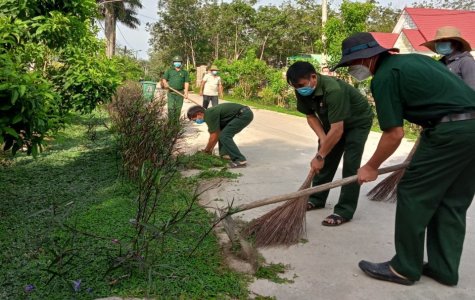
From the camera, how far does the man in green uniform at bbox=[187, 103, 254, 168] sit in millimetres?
5879

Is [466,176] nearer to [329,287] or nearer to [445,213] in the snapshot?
[445,213]

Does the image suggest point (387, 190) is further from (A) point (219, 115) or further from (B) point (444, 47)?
(A) point (219, 115)

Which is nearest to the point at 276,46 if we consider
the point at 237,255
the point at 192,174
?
the point at 192,174

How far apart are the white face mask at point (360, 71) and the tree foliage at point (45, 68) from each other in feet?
7.07

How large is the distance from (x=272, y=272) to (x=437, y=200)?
1.15m

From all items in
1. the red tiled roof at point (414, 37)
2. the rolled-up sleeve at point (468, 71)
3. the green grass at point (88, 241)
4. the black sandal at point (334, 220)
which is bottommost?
the green grass at point (88, 241)

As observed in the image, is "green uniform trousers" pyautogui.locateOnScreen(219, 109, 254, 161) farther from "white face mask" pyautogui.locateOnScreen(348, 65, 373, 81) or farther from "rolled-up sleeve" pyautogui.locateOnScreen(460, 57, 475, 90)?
"white face mask" pyautogui.locateOnScreen(348, 65, 373, 81)

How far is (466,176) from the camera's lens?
2617 mm

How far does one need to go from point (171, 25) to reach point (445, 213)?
38797 mm

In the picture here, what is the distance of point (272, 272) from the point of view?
2.88 meters

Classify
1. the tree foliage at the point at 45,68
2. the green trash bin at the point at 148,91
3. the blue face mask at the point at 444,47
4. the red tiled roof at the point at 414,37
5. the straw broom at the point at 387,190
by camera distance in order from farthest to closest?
the red tiled roof at the point at 414,37
the green trash bin at the point at 148,91
the straw broom at the point at 387,190
the blue face mask at the point at 444,47
the tree foliage at the point at 45,68

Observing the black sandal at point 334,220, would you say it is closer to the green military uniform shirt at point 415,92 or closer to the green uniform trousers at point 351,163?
the green uniform trousers at point 351,163

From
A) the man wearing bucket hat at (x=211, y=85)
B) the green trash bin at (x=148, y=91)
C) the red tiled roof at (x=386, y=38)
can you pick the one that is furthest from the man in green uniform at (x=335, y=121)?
the red tiled roof at (x=386, y=38)

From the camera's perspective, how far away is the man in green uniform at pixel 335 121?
3.55 meters
